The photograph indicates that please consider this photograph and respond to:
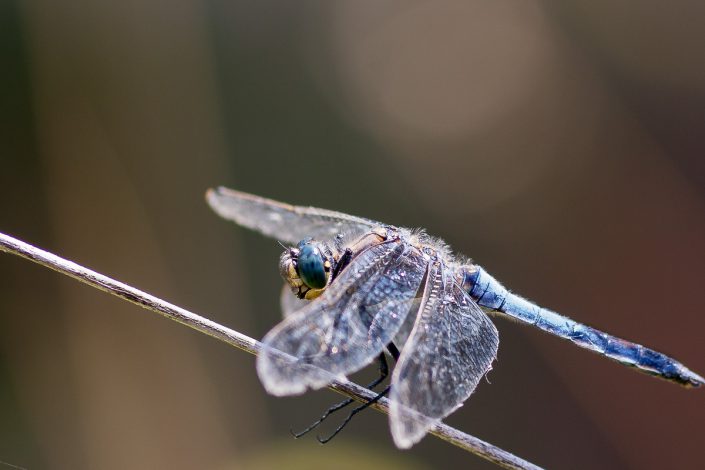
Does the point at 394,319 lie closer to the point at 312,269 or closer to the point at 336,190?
the point at 312,269

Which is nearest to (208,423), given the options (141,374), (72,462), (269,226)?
(141,374)

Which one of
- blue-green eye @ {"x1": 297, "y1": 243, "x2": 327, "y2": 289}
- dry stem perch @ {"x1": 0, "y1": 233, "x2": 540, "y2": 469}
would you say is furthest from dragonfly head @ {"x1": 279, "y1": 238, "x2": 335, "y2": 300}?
dry stem perch @ {"x1": 0, "y1": 233, "x2": 540, "y2": 469}

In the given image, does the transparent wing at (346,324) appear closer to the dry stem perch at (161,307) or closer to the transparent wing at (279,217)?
the dry stem perch at (161,307)

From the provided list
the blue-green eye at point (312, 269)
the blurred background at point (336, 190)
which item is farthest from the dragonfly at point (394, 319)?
the blurred background at point (336, 190)

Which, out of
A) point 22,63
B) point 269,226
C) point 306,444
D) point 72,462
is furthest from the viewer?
point 22,63

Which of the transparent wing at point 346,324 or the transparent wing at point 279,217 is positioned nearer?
the transparent wing at point 346,324

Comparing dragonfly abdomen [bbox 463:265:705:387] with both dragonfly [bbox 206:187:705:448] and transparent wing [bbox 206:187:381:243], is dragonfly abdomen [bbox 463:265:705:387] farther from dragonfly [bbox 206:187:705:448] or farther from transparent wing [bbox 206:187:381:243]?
transparent wing [bbox 206:187:381:243]

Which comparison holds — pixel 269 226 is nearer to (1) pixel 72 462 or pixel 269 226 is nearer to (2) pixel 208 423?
(2) pixel 208 423
